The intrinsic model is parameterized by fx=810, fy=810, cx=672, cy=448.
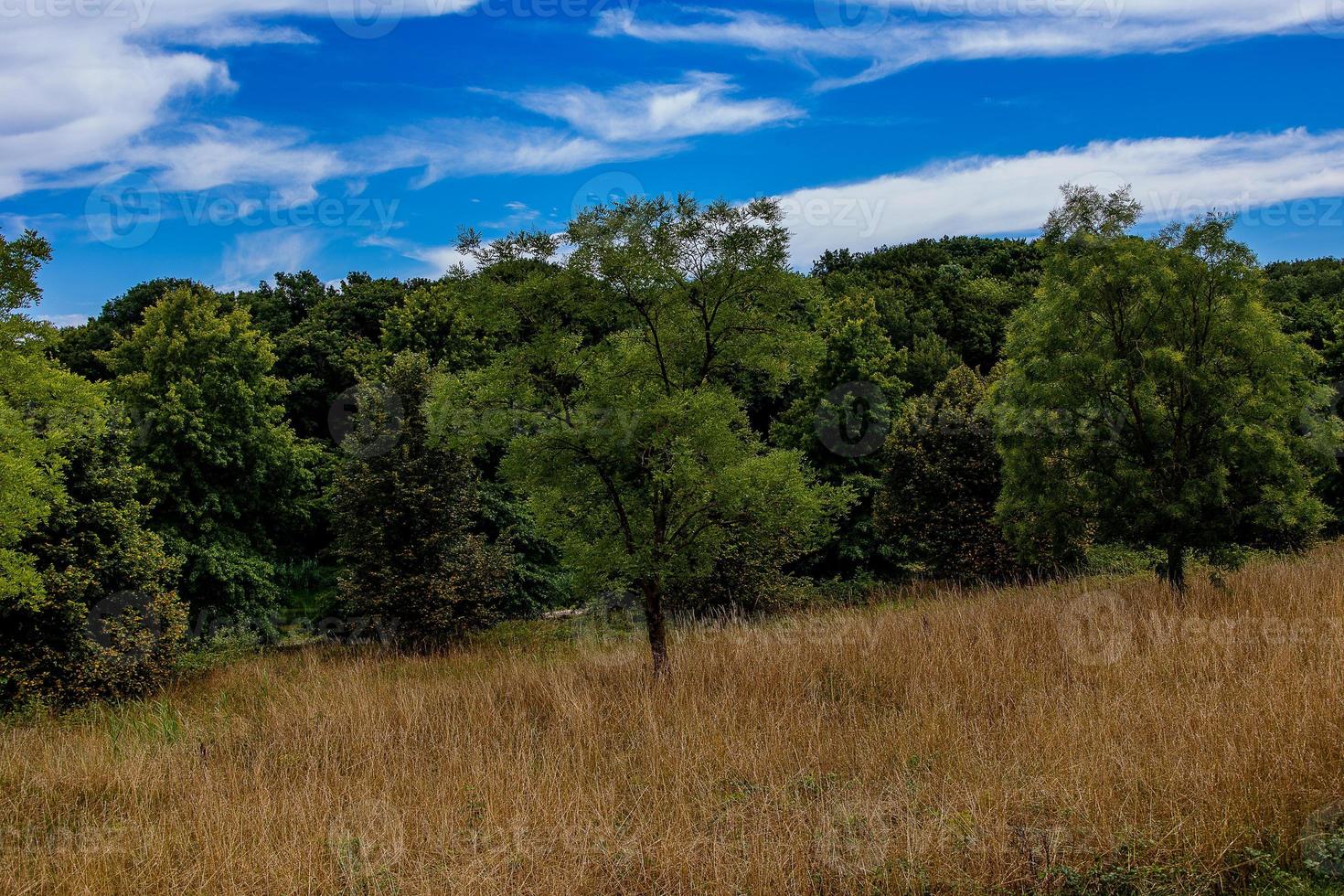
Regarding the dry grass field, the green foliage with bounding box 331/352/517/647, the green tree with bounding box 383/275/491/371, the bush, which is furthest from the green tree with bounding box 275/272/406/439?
the dry grass field

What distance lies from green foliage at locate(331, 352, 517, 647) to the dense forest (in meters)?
0.07

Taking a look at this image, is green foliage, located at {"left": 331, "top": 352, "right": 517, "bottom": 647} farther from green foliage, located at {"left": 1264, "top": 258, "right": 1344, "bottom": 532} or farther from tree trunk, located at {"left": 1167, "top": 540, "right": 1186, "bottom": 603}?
green foliage, located at {"left": 1264, "top": 258, "right": 1344, "bottom": 532}

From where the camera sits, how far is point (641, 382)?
9.58 m

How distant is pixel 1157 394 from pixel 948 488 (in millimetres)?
8458

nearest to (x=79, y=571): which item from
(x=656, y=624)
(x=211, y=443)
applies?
(x=211, y=443)

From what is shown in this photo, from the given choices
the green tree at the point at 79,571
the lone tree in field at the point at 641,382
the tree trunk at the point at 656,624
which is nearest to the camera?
the lone tree in field at the point at 641,382

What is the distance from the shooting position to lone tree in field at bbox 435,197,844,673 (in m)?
9.27

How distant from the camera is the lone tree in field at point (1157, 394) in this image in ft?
39.7

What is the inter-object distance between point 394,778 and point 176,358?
20477 mm

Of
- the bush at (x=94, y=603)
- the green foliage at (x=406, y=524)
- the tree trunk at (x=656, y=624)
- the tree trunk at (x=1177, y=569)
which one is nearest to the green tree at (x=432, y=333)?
the green foliage at (x=406, y=524)

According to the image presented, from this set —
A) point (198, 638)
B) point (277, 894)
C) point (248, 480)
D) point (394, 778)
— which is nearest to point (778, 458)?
point (394, 778)

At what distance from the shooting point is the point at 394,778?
22.6 ft

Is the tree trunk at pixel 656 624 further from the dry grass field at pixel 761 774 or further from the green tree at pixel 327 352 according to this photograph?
the green tree at pixel 327 352

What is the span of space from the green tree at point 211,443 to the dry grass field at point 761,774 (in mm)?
12354
